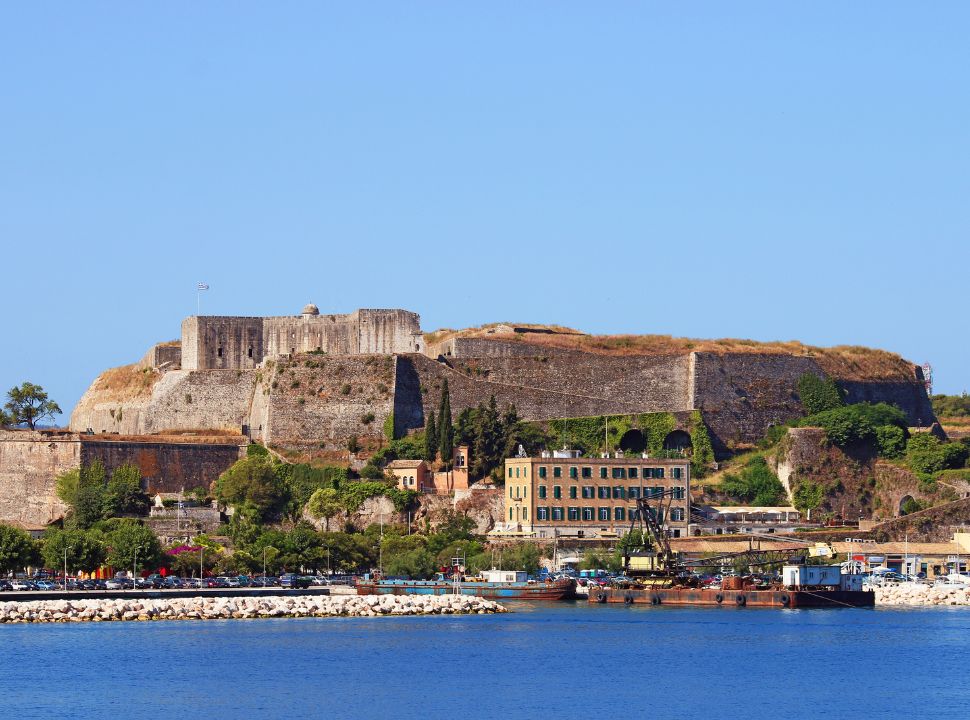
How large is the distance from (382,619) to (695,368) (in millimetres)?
32840

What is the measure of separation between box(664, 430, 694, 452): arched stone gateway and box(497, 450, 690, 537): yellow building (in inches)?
300

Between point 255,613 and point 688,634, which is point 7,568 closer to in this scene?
point 255,613

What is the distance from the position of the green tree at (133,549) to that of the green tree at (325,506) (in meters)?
10.4

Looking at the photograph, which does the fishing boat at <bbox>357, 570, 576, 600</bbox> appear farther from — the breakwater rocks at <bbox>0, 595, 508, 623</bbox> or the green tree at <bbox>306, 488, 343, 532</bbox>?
the green tree at <bbox>306, 488, 343, 532</bbox>

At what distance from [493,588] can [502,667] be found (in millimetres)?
24064

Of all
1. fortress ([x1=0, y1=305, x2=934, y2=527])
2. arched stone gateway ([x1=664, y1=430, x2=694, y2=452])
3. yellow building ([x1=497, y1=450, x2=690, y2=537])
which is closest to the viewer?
yellow building ([x1=497, y1=450, x2=690, y2=537])

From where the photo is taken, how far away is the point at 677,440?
106m

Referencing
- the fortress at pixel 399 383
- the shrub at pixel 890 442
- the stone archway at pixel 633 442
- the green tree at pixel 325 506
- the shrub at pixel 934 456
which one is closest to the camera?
the green tree at pixel 325 506

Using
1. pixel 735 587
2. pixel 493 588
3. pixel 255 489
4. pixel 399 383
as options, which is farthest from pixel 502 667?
pixel 399 383

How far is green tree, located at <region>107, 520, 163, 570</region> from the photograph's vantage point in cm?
8894

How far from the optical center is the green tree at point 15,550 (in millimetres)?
87812

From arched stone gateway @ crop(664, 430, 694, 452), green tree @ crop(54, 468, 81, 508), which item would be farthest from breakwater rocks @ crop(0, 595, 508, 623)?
arched stone gateway @ crop(664, 430, 694, 452)

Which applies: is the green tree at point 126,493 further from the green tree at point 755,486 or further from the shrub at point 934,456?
the shrub at point 934,456

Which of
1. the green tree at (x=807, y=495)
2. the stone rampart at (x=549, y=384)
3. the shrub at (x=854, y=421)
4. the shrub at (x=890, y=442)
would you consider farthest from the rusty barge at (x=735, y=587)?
the stone rampart at (x=549, y=384)
